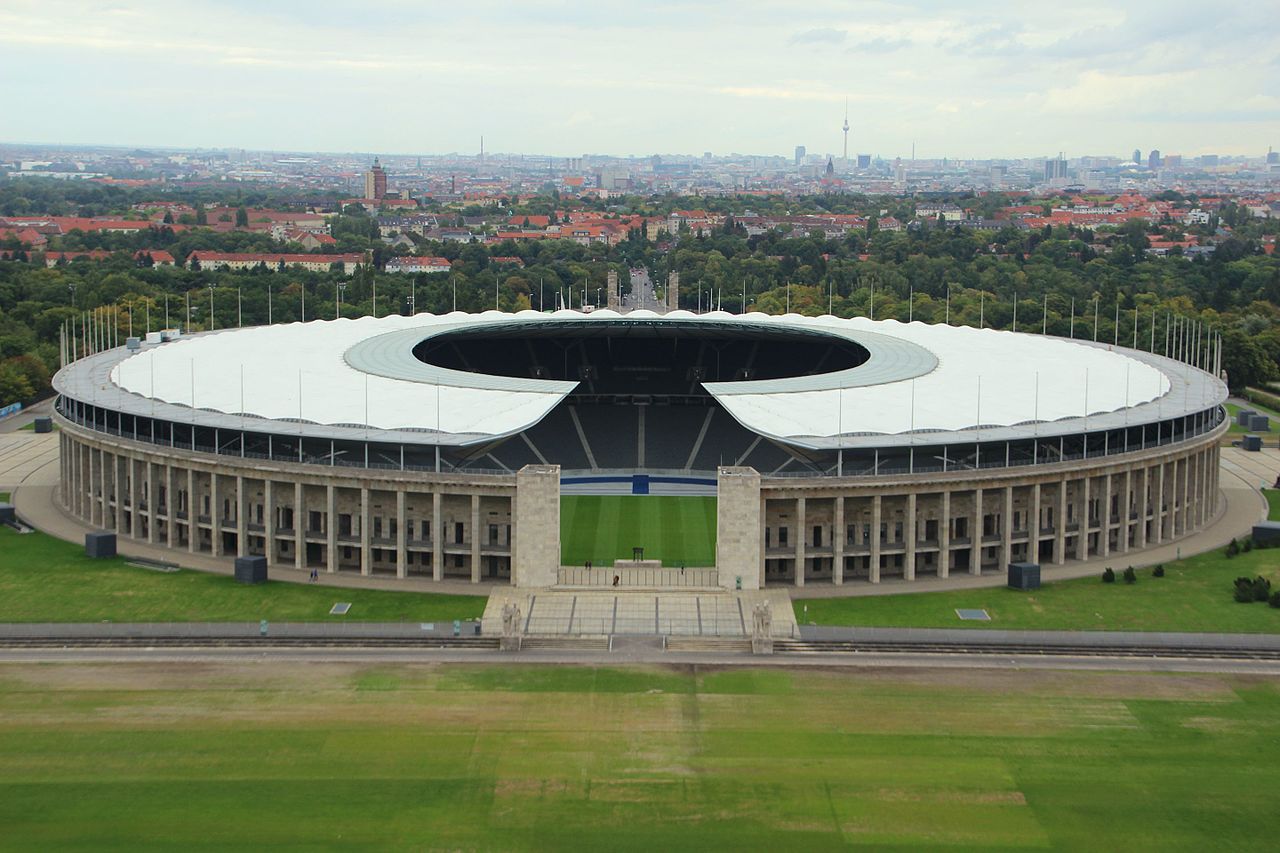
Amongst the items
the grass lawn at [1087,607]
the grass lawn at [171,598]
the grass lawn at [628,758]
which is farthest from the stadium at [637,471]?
the grass lawn at [628,758]

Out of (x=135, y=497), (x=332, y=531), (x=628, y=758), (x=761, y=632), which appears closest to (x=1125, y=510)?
(x=761, y=632)

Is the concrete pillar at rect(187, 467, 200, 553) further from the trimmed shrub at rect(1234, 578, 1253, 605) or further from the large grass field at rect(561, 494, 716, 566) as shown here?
the trimmed shrub at rect(1234, 578, 1253, 605)

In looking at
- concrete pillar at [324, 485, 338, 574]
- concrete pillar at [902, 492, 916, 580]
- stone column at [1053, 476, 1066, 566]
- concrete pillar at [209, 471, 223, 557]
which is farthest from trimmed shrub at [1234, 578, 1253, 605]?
concrete pillar at [209, 471, 223, 557]

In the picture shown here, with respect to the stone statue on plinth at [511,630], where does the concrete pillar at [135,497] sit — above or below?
above

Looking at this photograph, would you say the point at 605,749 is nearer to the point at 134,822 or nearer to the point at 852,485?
the point at 134,822

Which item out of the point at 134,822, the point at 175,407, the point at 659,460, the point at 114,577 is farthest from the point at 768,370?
the point at 134,822

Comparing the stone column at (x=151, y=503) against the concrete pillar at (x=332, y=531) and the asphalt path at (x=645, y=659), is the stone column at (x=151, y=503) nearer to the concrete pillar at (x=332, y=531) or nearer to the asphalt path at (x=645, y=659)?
the concrete pillar at (x=332, y=531)
